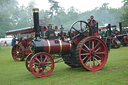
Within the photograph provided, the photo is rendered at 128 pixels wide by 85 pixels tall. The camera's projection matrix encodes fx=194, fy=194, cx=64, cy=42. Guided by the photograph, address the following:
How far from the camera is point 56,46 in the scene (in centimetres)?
570

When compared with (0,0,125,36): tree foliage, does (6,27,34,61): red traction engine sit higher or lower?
lower

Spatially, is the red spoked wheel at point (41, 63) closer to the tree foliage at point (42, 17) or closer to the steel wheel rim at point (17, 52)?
the steel wheel rim at point (17, 52)

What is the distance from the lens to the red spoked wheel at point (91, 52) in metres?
5.75

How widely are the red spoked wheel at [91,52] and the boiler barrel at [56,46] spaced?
1.16 feet

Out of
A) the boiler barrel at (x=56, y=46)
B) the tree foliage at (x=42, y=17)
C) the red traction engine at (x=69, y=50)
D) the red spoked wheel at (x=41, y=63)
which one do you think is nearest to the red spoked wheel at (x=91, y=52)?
the red traction engine at (x=69, y=50)

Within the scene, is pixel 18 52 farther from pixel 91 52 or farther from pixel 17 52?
pixel 91 52

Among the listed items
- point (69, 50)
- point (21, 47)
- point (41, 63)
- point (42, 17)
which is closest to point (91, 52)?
point (69, 50)

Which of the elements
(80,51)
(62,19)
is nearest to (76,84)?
(80,51)

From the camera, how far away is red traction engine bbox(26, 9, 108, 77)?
213 inches

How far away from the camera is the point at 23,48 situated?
10.1 meters

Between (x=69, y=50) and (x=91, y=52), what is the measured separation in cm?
68

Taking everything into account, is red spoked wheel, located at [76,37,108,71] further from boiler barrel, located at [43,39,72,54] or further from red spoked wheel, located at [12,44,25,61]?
red spoked wheel, located at [12,44,25,61]

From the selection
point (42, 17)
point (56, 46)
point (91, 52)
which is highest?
point (42, 17)

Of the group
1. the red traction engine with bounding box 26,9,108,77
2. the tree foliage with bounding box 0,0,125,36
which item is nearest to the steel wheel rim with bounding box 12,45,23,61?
the red traction engine with bounding box 26,9,108,77
